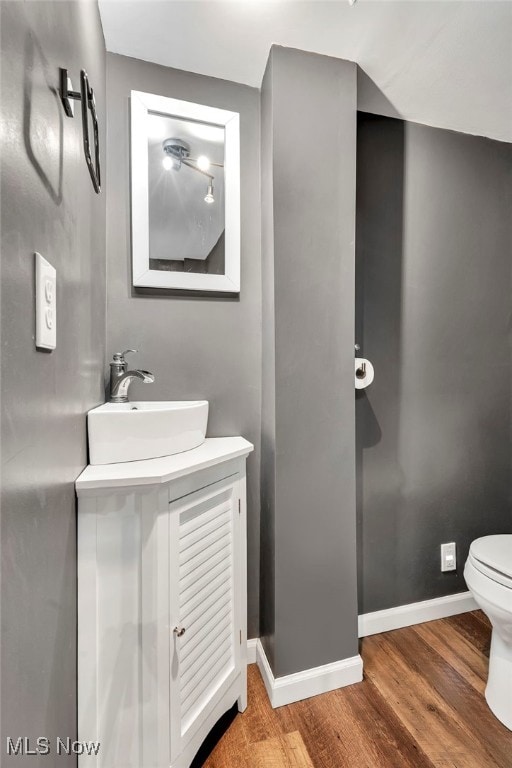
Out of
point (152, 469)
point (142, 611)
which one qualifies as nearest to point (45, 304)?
point (152, 469)

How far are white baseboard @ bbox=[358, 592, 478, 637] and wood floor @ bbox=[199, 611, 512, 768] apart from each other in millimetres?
113

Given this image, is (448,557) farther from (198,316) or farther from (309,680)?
(198,316)

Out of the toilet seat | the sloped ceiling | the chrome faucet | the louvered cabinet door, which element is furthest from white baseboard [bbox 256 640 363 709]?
the sloped ceiling

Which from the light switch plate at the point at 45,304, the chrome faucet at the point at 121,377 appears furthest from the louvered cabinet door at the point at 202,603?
the light switch plate at the point at 45,304

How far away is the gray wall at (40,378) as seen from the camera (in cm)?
44

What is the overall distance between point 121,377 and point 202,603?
0.74 meters

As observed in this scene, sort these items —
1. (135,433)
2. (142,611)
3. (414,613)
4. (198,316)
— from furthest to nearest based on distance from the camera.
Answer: (414,613) → (198,316) → (135,433) → (142,611)

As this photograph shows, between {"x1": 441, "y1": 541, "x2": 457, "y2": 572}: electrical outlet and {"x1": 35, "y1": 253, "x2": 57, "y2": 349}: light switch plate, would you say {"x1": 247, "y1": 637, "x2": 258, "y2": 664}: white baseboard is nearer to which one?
{"x1": 441, "y1": 541, "x2": 457, "y2": 572}: electrical outlet

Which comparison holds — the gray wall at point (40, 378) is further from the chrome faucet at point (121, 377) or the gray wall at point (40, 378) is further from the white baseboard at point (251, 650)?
the white baseboard at point (251, 650)

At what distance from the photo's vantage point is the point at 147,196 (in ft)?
4.34

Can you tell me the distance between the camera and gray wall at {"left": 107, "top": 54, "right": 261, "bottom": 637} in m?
1.32

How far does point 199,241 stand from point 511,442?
1.82 m

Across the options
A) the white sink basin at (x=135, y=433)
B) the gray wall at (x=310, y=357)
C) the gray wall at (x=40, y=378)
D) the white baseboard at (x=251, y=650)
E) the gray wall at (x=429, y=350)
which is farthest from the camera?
the gray wall at (x=429, y=350)

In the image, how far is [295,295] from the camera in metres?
1.30
